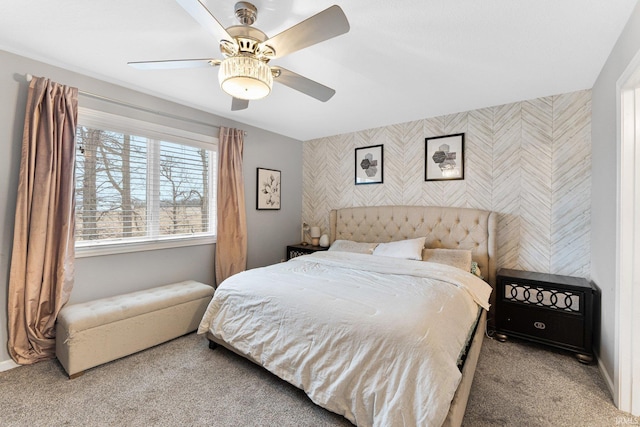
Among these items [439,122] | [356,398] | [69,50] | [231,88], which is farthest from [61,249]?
[439,122]

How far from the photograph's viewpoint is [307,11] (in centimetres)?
165

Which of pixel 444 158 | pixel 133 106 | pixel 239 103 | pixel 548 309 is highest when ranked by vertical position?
pixel 133 106

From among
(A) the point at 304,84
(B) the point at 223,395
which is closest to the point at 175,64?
(A) the point at 304,84

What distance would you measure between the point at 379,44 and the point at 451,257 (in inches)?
84.7

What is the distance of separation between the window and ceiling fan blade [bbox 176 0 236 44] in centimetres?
185

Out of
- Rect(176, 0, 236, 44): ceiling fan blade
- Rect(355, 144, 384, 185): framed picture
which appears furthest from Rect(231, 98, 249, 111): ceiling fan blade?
Rect(355, 144, 384, 185): framed picture

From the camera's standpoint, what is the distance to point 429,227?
11.3 feet

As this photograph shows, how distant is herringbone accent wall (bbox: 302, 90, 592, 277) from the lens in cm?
271

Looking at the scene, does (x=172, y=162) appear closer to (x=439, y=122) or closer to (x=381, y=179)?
(x=381, y=179)

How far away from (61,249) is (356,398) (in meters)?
2.56

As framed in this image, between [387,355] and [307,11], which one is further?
[307,11]

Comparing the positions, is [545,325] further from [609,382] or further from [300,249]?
[300,249]

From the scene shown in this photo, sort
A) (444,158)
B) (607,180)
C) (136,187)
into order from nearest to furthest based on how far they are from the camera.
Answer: (607,180), (136,187), (444,158)

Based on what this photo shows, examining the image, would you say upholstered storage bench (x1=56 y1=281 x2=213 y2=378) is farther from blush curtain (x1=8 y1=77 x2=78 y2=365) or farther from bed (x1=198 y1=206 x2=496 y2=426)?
bed (x1=198 y1=206 x2=496 y2=426)
